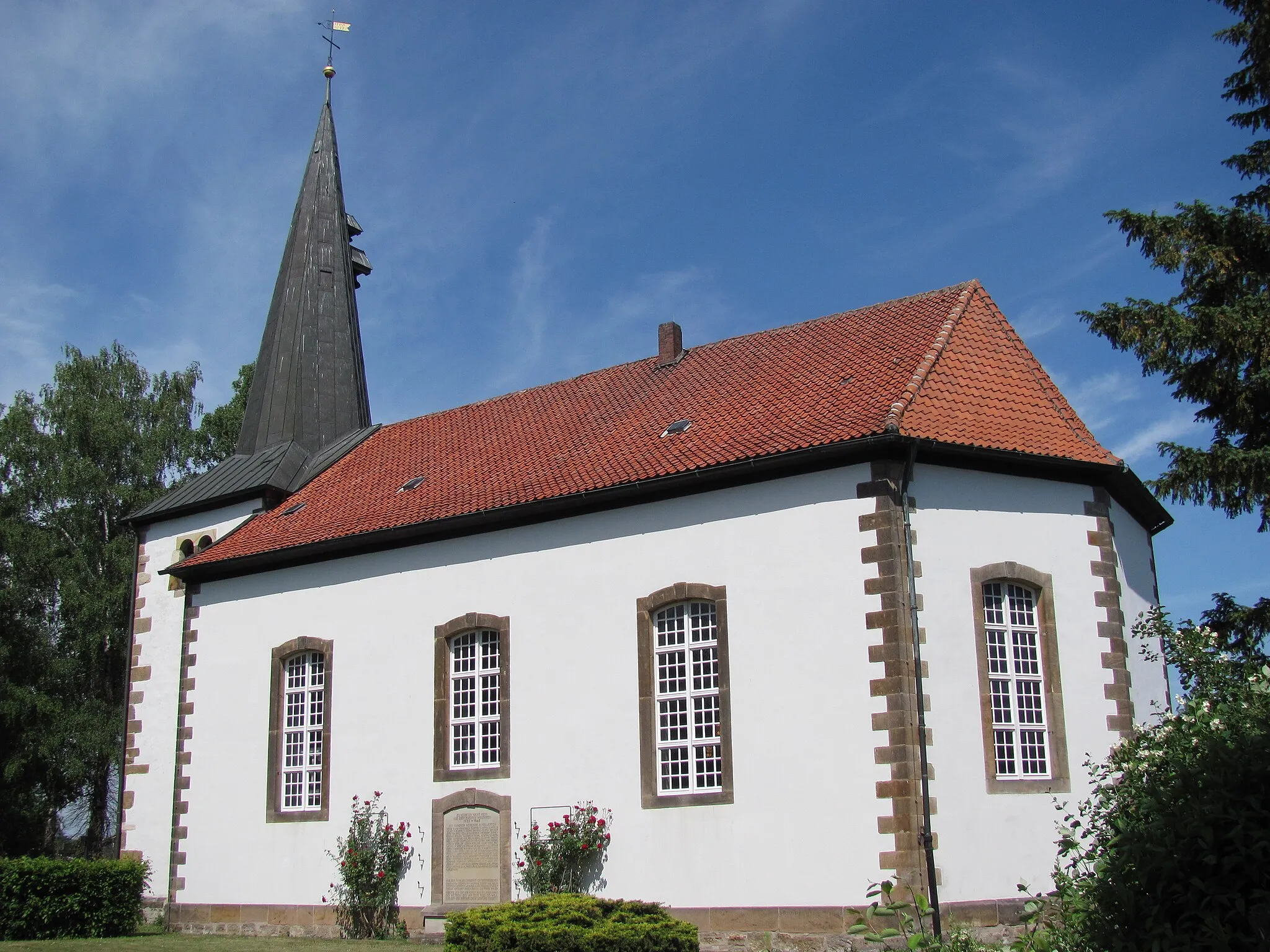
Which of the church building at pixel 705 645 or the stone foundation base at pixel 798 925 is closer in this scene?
the stone foundation base at pixel 798 925

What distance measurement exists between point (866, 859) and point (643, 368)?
9.68 m

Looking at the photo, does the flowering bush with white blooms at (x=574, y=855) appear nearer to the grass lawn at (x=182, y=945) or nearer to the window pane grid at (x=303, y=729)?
the grass lawn at (x=182, y=945)

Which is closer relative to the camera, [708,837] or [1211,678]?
[1211,678]

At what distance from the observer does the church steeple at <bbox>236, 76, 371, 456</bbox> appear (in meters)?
23.6

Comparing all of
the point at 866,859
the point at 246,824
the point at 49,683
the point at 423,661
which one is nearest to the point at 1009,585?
the point at 866,859

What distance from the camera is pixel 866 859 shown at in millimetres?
12484

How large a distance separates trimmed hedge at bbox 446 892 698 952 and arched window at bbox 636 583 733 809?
276 centimetres

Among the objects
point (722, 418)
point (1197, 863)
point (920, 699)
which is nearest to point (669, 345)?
point (722, 418)

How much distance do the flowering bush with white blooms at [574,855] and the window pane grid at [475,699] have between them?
1542 millimetres

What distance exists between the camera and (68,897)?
1617cm

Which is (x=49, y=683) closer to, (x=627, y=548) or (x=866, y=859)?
(x=627, y=548)

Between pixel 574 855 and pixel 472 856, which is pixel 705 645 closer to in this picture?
pixel 574 855

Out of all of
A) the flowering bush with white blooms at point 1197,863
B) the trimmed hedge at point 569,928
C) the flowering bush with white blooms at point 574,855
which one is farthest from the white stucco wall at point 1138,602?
the flowering bush with white blooms at point 1197,863

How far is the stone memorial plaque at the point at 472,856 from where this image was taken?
15.3 m
